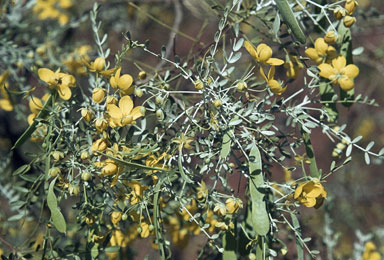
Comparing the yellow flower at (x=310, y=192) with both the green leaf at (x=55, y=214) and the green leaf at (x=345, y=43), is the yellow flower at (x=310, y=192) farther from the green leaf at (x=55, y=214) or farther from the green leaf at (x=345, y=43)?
the green leaf at (x=55, y=214)

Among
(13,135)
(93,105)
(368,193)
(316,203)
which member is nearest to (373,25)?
(368,193)

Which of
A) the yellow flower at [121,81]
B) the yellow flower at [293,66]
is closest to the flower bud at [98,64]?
the yellow flower at [121,81]

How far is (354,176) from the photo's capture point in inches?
136

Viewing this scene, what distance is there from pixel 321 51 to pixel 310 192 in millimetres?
375

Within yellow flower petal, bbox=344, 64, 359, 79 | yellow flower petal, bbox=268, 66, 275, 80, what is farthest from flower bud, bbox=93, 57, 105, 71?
yellow flower petal, bbox=344, 64, 359, 79

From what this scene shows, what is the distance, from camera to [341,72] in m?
1.05

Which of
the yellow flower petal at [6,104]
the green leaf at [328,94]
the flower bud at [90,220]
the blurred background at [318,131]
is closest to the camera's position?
the flower bud at [90,220]

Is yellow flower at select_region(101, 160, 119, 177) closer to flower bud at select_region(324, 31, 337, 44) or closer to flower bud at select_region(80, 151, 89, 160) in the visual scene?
flower bud at select_region(80, 151, 89, 160)

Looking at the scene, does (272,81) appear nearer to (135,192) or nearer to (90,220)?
(135,192)

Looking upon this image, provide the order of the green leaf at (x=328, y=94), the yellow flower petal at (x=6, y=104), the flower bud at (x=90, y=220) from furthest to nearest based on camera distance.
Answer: the yellow flower petal at (x=6, y=104) < the green leaf at (x=328, y=94) < the flower bud at (x=90, y=220)

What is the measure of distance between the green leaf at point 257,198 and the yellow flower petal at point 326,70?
10.9 inches

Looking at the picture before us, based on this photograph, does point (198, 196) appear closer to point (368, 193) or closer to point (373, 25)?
point (373, 25)

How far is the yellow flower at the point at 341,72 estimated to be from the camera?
104cm

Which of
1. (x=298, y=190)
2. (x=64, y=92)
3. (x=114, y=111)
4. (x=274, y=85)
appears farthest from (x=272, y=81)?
(x=64, y=92)
